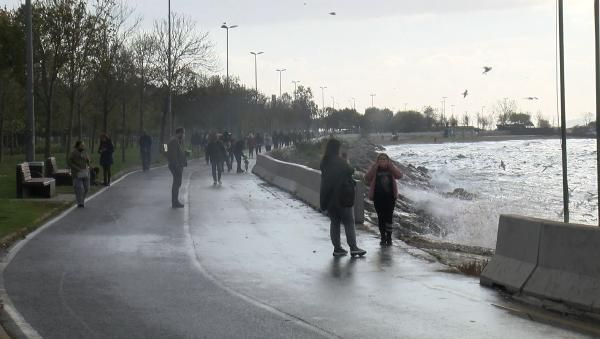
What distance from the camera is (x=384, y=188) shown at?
15898mm

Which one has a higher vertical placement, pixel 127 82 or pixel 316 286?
pixel 127 82

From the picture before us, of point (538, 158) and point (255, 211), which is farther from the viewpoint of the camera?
point (538, 158)

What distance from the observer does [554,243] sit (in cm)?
1026

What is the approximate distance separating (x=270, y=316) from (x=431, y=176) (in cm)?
5311

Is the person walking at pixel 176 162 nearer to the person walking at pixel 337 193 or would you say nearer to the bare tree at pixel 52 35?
the person walking at pixel 337 193

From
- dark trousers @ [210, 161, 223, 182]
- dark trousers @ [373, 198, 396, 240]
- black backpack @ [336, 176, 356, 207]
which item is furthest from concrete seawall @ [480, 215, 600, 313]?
dark trousers @ [210, 161, 223, 182]

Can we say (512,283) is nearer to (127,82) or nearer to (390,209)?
(390,209)

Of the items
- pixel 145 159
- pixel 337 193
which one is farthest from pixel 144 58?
pixel 337 193

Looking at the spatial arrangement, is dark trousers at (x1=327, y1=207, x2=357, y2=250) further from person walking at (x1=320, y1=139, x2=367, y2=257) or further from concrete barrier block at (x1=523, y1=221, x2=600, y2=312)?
concrete barrier block at (x1=523, y1=221, x2=600, y2=312)

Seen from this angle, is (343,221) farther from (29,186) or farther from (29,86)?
(29,86)

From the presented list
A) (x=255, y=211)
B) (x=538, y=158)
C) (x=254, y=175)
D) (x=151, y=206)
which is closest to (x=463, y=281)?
(x=255, y=211)

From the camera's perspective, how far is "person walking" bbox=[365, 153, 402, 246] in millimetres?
15906

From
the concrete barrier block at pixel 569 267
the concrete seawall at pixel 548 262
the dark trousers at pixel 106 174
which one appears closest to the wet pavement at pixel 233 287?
the concrete seawall at pixel 548 262

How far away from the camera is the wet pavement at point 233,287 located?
8891mm
